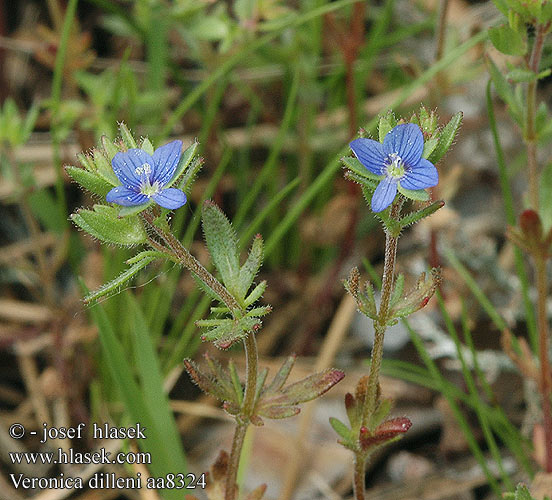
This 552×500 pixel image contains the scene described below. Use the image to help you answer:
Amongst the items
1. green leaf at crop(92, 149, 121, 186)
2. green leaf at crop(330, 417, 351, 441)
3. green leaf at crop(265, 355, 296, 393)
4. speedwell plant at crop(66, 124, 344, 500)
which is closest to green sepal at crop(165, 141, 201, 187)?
speedwell plant at crop(66, 124, 344, 500)

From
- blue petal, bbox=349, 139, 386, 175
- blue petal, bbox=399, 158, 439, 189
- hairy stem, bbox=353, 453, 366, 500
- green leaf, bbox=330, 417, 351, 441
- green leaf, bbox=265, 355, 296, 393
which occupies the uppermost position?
blue petal, bbox=349, 139, 386, 175

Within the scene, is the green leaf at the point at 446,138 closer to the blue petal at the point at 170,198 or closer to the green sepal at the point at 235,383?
the blue petal at the point at 170,198

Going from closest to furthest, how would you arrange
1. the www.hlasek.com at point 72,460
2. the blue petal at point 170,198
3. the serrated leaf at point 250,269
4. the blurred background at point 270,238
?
the blue petal at point 170,198, the serrated leaf at point 250,269, the www.hlasek.com at point 72,460, the blurred background at point 270,238

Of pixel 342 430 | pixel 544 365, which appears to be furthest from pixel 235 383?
pixel 544 365

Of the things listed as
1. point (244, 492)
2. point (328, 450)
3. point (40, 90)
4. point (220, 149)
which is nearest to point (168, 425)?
point (244, 492)

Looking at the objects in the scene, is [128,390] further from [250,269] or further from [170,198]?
[170,198]

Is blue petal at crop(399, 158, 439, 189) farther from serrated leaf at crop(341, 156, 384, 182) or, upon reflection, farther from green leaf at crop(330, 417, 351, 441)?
green leaf at crop(330, 417, 351, 441)

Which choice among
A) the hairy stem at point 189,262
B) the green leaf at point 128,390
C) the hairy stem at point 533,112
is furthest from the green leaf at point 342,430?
the hairy stem at point 533,112

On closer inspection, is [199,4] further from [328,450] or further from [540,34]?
[328,450]
